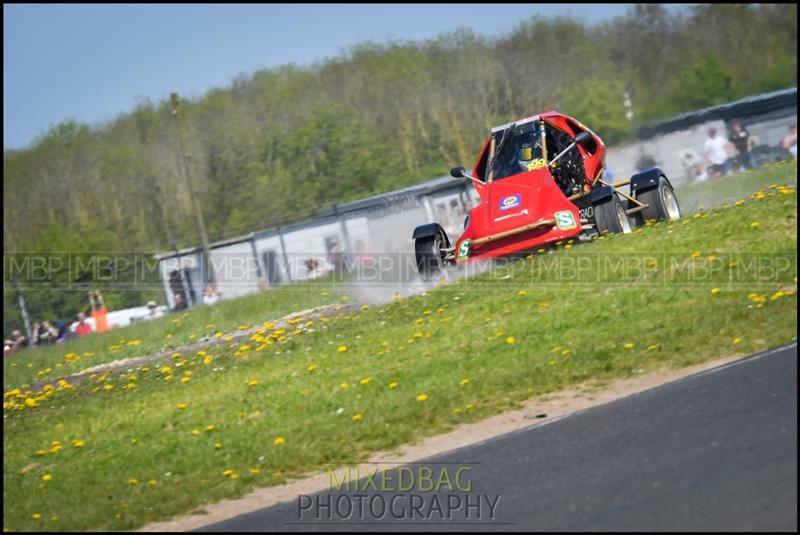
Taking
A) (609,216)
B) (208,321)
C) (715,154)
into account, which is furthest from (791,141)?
(208,321)

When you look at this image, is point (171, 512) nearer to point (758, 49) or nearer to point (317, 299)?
point (317, 299)

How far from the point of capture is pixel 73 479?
8.28 m

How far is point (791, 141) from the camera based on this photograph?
27.1 metres

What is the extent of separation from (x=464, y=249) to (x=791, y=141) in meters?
17.0

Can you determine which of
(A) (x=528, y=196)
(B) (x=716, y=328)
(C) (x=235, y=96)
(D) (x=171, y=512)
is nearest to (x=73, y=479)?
(D) (x=171, y=512)

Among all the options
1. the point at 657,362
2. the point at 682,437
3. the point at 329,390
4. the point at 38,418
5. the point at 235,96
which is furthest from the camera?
the point at 235,96

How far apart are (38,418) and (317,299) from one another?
7865 mm

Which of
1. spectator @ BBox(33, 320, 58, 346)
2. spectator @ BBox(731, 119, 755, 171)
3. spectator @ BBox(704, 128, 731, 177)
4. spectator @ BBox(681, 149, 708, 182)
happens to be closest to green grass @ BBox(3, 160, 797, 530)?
spectator @ BBox(704, 128, 731, 177)

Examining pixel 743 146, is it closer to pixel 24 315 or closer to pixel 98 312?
pixel 98 312

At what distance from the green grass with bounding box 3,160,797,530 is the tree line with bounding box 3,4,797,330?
18.9 meters

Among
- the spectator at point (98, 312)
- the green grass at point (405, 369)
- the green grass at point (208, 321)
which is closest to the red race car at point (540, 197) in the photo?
the green grass at point (405, 369)

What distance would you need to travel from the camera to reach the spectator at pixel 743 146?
88.2 feet

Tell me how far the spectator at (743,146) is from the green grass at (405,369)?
48.3ft

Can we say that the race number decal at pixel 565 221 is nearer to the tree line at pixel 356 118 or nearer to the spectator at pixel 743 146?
the spectator at pixel 743 146
